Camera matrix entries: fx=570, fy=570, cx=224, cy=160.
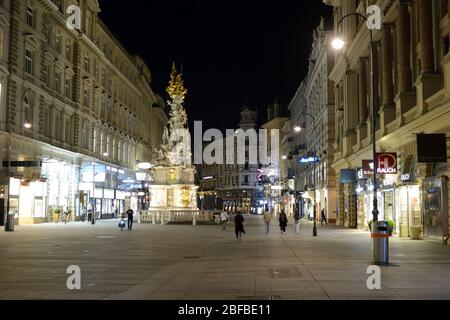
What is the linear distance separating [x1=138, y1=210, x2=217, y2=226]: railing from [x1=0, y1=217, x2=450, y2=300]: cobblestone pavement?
3112 cm

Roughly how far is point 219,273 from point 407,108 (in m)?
20.7

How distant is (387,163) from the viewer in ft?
100

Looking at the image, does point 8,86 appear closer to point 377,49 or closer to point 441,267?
point 377,49

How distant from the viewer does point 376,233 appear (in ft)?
60.1

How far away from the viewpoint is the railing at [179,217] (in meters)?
57.2

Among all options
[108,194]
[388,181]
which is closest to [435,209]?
[388,181]

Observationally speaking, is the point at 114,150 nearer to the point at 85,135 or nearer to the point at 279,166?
the point at 85,135

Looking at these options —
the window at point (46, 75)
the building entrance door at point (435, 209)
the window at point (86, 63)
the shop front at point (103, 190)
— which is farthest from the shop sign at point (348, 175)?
the window at point (86, 63)

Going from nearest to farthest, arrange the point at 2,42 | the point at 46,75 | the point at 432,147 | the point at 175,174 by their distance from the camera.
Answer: the point at 432,147, the point at 2,42, the point at 46,75, the point at 175,174

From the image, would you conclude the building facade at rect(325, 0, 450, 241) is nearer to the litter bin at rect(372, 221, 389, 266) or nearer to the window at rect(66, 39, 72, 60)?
the litter bin at rect(372, 221, 389, 266)

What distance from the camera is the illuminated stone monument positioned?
196ft

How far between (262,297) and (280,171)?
359 ft

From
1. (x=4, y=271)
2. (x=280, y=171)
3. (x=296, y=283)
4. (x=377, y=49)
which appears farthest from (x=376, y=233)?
(x=280, y=171)

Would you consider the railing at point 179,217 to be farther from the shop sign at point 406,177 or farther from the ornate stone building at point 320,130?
the shop sign at point 406,177
